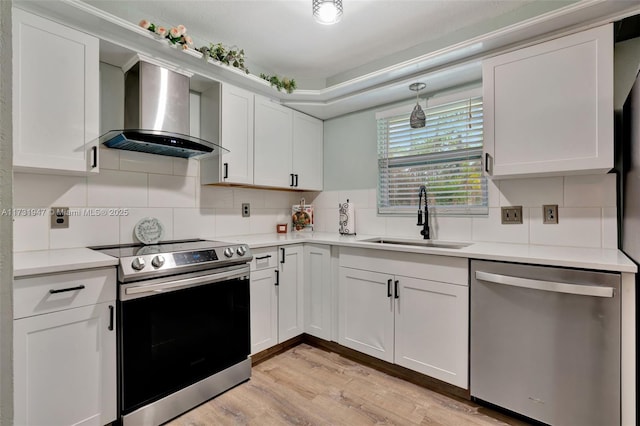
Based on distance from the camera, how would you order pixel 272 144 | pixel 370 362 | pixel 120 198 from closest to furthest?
pixel 120 198, pixel 370 362, pixel 272 144

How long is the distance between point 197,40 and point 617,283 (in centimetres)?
294

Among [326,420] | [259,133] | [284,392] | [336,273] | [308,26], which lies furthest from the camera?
[259,133]

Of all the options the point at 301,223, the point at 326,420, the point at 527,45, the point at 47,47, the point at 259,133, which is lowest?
the point at 326,420

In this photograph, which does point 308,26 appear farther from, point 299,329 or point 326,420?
point 326,420

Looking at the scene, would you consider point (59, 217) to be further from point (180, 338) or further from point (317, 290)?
point (317, 290)

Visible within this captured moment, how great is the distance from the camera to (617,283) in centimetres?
140

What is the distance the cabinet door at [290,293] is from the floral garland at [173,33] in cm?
156

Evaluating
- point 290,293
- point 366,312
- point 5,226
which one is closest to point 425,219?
point 366,312

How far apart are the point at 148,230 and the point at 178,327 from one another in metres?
0.77

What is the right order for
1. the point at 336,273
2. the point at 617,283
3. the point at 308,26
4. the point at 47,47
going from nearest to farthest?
the point at 617,283
the point at 47,47
the point at 308,26
the point at 336,273

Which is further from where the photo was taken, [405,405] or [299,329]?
[299,329]

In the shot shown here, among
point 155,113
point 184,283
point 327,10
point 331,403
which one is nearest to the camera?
point 327,10

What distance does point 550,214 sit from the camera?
6.65 ft

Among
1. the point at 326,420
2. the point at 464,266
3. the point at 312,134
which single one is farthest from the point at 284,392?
the point at 312,134
